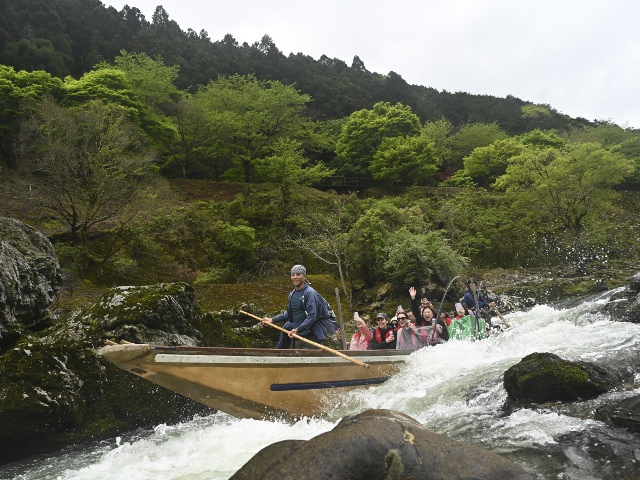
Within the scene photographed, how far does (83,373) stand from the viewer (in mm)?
7422

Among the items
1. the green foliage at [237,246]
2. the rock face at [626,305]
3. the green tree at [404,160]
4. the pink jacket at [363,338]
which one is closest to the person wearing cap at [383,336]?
the pink jacket at [363,338]

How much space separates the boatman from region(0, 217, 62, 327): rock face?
15.0 feet

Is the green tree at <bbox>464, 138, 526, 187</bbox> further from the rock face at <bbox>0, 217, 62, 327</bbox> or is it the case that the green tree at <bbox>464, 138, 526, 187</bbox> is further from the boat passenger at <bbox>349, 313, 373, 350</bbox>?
the rock face at <bbox>0, 217, 62, 327</bbox>

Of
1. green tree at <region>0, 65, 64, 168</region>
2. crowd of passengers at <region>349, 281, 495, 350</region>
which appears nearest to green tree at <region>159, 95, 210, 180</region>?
green tree at <region>0, 65, 64, 168</region>

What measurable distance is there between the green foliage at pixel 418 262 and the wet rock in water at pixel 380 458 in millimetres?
17421

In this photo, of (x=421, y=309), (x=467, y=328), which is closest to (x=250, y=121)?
(x=421, y=309)

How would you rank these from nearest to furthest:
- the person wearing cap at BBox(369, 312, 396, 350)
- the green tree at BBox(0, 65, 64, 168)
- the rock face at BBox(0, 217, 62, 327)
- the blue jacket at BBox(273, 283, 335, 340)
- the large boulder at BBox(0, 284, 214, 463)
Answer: the large boulder at BBox(0, 284, 214, 463)
the blue jacket at BBox(273, 283, 335, 340)
the rock face at BBox(0, 217, 62, 327)
the person wearing cap at BBox(369, 312, 396, 350)
the green tree at BBox(0, 65, 64, 168)

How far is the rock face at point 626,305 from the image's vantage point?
12586 millimetres

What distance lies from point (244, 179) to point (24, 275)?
26.1 m

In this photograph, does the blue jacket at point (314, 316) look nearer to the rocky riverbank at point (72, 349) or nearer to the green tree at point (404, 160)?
the rocky riverbank at point (72, 349)

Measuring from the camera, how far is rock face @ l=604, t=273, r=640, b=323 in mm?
12586

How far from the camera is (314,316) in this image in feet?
23.2

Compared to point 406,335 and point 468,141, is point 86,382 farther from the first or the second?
point 468,141

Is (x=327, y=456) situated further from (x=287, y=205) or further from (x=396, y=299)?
(x=287, y=205)
